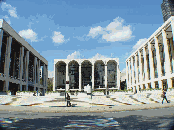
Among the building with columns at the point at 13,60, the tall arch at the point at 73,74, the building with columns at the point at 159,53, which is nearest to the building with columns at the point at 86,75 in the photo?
the tall arch at the point at 73,74

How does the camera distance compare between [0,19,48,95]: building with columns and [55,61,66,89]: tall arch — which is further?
[55,61,66,89]: tall arch

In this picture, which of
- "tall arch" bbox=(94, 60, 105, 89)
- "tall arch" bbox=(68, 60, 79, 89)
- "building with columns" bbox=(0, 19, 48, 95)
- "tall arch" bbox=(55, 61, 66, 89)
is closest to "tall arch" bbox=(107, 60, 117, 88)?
"tall arch" bbox=(94, 60, 105, 89)

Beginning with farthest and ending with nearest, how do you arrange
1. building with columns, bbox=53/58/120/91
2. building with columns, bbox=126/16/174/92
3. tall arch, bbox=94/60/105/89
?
1. tall arch, bbox=94/60/105/89
2. building with columns, bbox=53/58/120/91
3. building with columns, bbox=126/16/174/92

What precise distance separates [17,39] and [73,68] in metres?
47.5

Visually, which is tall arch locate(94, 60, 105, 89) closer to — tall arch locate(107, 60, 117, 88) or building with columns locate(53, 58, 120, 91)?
building with columns locate(53, 58, 120, 91)

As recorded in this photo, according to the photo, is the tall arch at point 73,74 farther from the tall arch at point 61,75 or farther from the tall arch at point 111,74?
the tall arch at point 111,74

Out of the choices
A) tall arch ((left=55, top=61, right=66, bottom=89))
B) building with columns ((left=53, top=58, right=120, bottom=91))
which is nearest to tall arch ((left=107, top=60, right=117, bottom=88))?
building with columns ((left=53, top=58, right=120, bottom=91))

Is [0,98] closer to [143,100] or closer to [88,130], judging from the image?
[143,100]

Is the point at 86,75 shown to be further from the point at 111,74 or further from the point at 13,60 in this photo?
the point at 13,60

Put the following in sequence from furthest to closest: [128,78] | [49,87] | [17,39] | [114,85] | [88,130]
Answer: [49,87]
[114,85]
[128,78]
[17,39]
[88,130]

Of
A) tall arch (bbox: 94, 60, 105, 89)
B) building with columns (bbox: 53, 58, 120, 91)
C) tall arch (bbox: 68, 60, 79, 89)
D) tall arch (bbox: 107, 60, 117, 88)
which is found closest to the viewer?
building with columns (bbox: 53, 58, 120, 91)

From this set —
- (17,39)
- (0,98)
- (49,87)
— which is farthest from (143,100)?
(49,87)

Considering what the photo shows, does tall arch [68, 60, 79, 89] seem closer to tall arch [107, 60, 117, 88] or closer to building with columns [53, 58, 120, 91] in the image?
building with columns [53, 58, 120, 91]

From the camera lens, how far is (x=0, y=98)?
73.7ft
